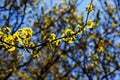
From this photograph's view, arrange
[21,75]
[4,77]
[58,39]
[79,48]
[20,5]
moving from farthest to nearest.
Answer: [21,75] → [79,48] → [4,77] → [20,5] → [58,39]

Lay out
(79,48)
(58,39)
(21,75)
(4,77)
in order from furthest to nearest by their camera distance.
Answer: (21,75) < (79,48) < (4,77) < (58,39)

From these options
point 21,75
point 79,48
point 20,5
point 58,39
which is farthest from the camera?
point 21,75

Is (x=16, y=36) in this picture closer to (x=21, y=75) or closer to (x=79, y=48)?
(x=79, y=48)

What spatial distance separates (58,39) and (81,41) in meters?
6.19

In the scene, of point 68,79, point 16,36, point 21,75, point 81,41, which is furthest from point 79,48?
point 16,36

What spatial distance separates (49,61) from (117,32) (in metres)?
2.55

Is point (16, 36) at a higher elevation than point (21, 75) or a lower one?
higher

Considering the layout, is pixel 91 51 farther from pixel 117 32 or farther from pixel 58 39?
pixel 58 39

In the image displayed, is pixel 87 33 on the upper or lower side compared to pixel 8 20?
lower

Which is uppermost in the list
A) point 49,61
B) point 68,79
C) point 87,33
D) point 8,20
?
point 8,20

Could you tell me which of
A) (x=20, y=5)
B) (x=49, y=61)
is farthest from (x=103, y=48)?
(x=20, y=5)

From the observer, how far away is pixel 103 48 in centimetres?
928

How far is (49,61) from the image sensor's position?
390 inches

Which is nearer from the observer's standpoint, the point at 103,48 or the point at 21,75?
the point at 103,48
